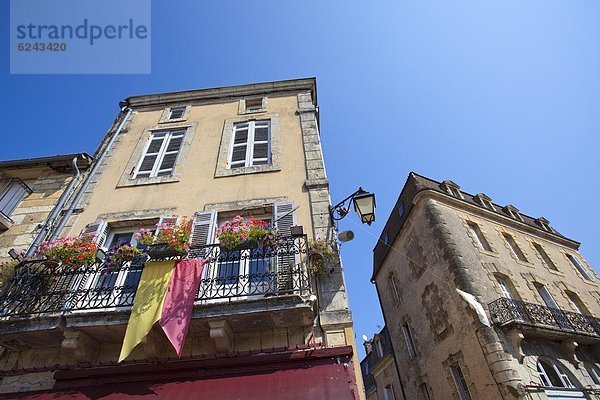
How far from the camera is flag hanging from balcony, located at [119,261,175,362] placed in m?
4.03

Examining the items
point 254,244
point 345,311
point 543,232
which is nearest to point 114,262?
point 254,244

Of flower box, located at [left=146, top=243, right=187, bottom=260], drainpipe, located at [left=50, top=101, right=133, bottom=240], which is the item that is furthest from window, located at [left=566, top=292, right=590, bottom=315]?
drainpipe, located at [left=50, top=101, right=133, bottom=240]

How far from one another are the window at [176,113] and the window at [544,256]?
17.5 m

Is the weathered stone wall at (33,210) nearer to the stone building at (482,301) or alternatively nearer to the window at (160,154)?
the window at (160,154)

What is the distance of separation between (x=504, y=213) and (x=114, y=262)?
60.7 ft

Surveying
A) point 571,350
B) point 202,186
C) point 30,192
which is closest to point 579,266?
point 571,350

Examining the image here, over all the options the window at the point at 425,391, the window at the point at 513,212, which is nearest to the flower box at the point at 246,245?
the window at the point at 425,391

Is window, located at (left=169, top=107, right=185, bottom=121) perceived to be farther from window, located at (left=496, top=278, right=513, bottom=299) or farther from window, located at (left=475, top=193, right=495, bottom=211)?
window, located at (left=475, top=193, right=495, bottom=211)

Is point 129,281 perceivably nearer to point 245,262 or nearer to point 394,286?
point 245,262

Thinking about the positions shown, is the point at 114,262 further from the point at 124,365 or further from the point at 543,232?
the point at 543,232

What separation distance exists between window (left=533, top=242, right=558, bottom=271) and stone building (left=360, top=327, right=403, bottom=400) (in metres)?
8.82

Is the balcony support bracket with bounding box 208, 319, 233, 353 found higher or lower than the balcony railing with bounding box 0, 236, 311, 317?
lower

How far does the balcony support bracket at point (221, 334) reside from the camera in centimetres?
435

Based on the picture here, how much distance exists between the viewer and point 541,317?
34.6 feet
